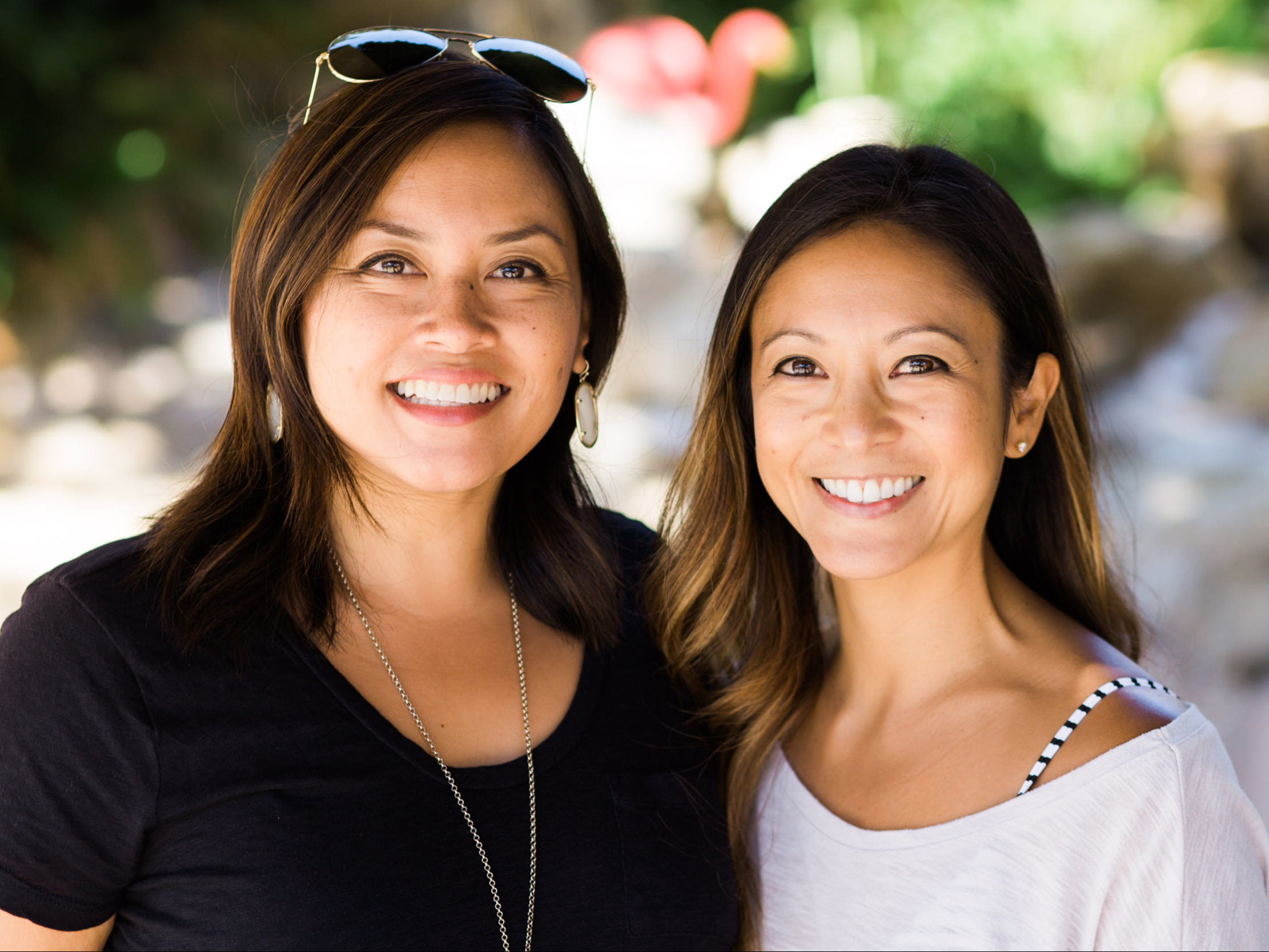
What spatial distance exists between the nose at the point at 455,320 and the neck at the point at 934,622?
27.9 inches

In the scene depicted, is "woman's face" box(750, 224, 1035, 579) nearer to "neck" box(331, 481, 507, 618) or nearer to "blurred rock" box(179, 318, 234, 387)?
"neck" box(331, 481, 507, 618)

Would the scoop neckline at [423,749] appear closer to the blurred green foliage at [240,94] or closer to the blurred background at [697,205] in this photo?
the blurred background at [697,205]

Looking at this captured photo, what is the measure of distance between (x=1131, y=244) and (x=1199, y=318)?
0.78 metres

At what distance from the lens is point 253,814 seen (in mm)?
1573

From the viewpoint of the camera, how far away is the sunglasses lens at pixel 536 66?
1.88 meters

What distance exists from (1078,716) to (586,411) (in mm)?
914

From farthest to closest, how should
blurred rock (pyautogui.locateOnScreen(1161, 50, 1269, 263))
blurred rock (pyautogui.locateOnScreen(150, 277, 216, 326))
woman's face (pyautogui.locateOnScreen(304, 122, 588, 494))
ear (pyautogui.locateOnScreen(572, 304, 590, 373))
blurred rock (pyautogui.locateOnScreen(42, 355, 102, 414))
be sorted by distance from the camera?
blurred rock (pyautogui.locateOnScreen(1161, 50, 1269, 263)) → blurred rock (pyautogui.locateOnScreen(150, 277, 216, 326)) → blurred rock (pyautogui.locateOnScreen(42, 355, 102, 414)) → ear (pyautogui.locateOnScreen(572, 304, 590, 373)) → woman's face (pyautogui.locateOnScreen(304, 122, 588, 494))

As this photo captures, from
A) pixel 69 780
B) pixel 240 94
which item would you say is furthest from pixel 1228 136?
pixel 69 780

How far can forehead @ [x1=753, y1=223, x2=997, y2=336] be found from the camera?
178 centimetres

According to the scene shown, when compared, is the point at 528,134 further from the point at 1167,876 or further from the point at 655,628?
the point at 1167,876

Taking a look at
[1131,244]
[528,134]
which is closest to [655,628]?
[528,134]

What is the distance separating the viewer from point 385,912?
1.58m

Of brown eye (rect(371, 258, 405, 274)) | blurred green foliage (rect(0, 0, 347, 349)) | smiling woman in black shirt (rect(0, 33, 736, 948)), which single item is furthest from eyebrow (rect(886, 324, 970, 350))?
blurred green foliage (rect(0, 0, 347, 349))

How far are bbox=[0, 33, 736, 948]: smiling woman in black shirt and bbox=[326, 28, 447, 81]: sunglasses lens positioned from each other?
0.08ft
